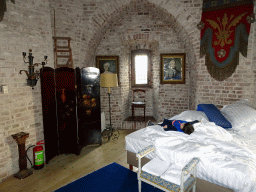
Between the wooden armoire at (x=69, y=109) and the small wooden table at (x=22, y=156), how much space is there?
0.37m

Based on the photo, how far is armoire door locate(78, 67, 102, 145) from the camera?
3.80m

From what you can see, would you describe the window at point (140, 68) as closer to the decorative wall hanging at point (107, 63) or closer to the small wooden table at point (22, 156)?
the decorative wall hanging at point (107, 63)

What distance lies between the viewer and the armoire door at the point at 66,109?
3490 mm

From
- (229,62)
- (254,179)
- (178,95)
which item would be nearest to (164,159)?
(254,179)

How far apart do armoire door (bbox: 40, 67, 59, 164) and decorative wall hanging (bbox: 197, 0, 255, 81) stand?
3.29 meters

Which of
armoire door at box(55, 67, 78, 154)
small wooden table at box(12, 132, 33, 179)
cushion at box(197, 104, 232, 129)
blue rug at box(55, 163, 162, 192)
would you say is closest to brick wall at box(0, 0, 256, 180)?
small wooden table at box(12, 132, 33, 179)

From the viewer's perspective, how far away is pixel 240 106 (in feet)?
10.8

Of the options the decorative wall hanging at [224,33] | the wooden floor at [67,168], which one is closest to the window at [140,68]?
the decorative wall hanging at [224,33]

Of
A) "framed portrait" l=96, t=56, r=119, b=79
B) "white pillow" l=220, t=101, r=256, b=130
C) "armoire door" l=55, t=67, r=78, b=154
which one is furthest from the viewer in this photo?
"framed portrait" l=96, t=56, r=119, b=79

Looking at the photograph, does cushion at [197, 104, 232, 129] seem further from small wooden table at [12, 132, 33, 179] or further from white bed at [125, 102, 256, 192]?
small wooden table at [12, 132, 33, 179]

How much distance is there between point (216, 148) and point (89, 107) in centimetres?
262

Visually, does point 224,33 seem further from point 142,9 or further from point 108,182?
point 108,182

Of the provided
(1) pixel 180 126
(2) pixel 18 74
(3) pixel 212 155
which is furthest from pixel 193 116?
(2) pixel 18 74

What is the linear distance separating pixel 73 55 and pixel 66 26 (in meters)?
0.66
